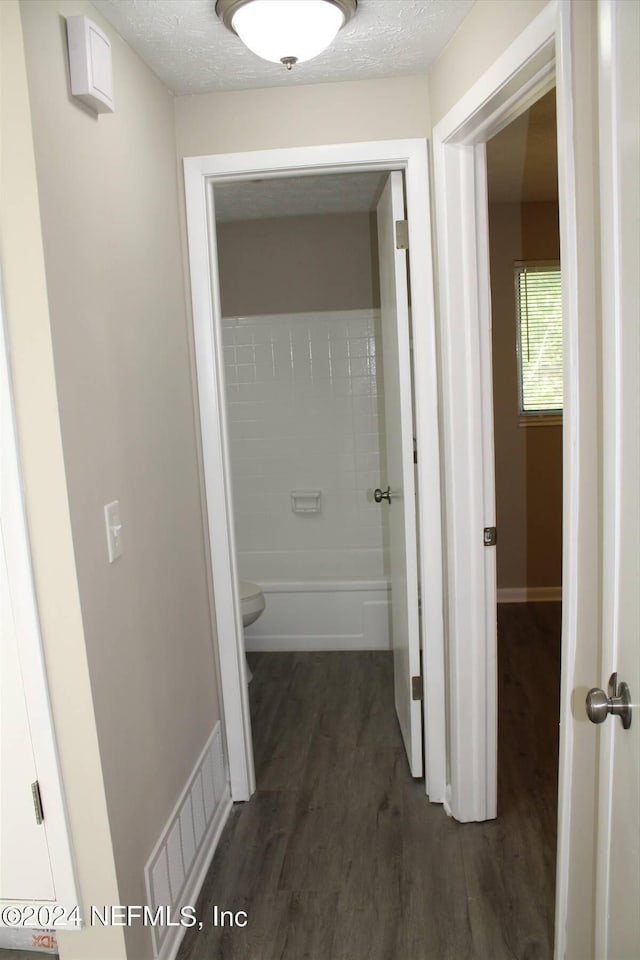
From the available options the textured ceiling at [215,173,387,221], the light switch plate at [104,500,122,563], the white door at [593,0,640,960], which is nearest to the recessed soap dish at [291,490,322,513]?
the textured ceiling at [215,173,387,221]

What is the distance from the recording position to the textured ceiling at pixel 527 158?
283cm

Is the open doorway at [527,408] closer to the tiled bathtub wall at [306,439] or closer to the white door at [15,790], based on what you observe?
the tiled bathtub wall at [306,439]

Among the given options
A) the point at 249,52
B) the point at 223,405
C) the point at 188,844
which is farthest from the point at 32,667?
the point at 249,52

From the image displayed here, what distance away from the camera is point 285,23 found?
167cm

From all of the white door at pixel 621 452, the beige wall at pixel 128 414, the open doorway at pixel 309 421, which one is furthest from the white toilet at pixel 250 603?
the white door at pixel 621 452

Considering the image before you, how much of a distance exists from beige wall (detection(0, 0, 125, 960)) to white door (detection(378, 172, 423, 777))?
1254mm

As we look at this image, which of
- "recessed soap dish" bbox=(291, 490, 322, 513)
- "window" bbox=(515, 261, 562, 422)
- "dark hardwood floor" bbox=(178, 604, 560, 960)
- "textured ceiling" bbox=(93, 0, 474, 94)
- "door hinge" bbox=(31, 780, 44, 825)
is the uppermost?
"textured ceiling" bbox=(93, 0, 474, 94)

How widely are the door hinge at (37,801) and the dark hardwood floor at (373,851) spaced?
0.66m

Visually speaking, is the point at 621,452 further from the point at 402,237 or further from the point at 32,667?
the point at 402,237

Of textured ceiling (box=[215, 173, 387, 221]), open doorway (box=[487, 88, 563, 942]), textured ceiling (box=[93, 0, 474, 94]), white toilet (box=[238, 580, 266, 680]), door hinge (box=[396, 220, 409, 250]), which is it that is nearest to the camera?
textured ceiling (box=[93, 0, 474, 94])

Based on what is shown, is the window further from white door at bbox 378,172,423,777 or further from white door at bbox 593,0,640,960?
white door at bbox 593,0,640,960

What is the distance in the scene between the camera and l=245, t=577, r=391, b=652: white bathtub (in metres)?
4.01

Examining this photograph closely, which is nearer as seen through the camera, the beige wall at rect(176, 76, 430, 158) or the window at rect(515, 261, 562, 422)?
the beige wall at rect(176, 76, 430, 158)

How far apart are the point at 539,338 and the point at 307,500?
5.62 ft
